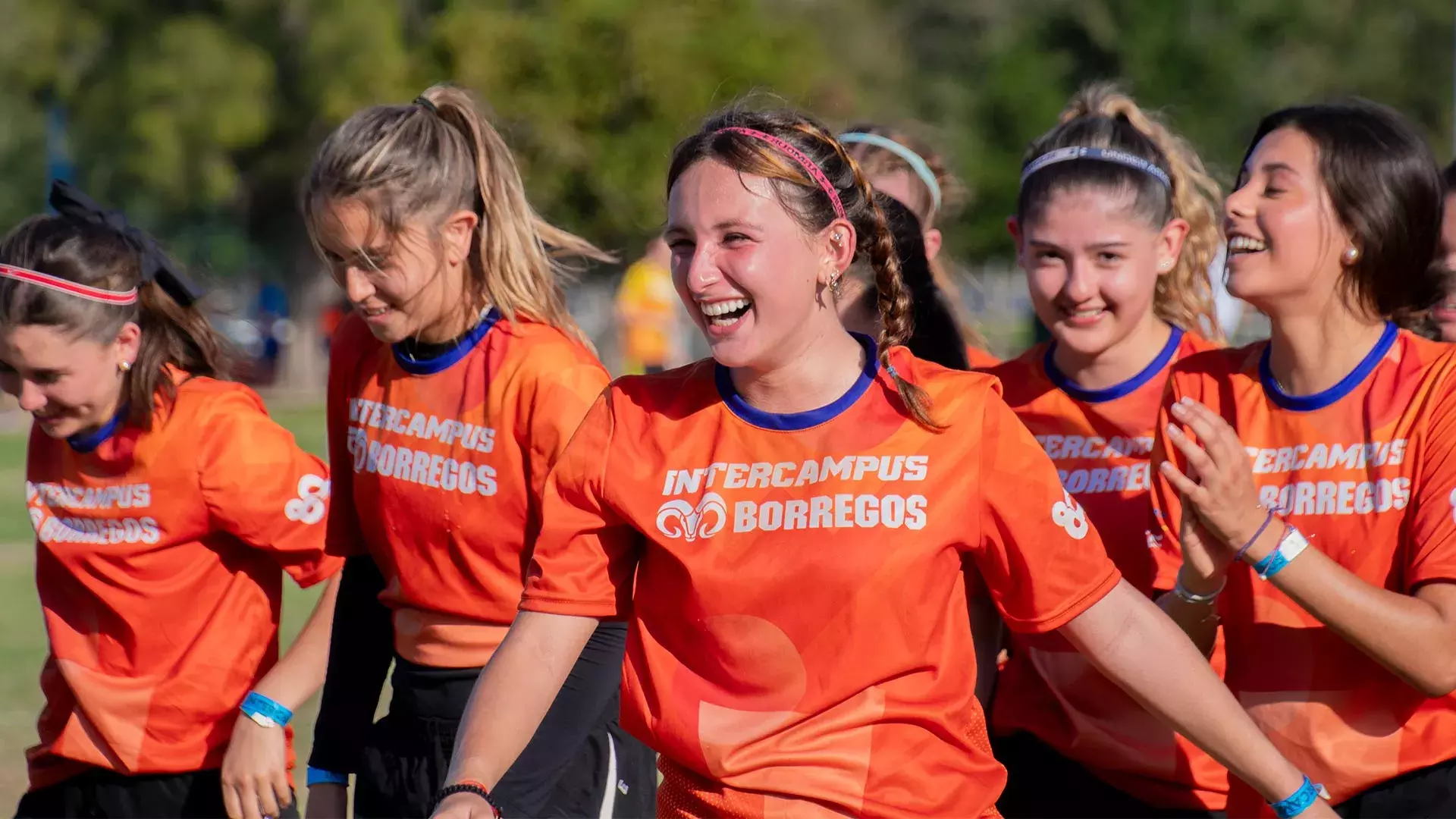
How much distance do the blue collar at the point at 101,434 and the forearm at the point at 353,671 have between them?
0.76 meters

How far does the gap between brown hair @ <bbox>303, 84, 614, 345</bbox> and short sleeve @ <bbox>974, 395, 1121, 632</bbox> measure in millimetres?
1354

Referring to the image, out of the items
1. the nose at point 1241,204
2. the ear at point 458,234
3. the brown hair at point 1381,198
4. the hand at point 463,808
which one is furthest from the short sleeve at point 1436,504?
the ear at point 458,234

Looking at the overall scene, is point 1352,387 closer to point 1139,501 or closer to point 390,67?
point 1139,501

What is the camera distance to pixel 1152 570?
12.4ft

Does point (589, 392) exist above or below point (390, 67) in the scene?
below

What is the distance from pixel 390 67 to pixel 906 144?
2522 cm

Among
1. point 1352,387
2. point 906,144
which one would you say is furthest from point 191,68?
point 1352,387

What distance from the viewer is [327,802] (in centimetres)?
375

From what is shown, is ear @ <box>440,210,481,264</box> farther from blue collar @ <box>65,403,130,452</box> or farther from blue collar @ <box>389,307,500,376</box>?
blue collar @ <box>65,403,130,452</box>

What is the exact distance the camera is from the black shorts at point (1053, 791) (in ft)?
12.5

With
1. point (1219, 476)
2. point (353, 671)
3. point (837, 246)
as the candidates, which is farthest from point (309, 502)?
point (1219, 476)

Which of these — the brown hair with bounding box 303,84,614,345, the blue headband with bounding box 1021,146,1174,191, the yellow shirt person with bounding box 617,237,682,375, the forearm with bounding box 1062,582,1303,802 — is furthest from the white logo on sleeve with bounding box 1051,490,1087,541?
the yellow shirt person with bounding box 617,237,682,375

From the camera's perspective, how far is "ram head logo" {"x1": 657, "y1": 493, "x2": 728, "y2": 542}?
271cm

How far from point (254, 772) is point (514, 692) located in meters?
1.36
